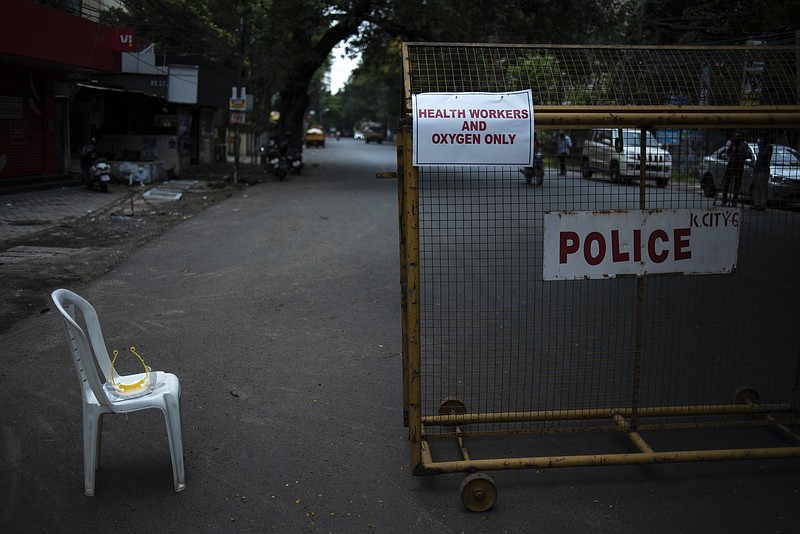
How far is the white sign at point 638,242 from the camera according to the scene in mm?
4016

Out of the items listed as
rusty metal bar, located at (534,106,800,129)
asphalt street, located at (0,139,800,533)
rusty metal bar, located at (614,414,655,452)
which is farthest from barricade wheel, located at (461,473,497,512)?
rusty metal bar, located at (534,106,800,129)

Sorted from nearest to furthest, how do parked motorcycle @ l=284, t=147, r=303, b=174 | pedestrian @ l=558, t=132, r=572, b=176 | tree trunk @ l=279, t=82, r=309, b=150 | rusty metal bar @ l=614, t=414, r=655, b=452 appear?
rusty metal bar @ l=614, t=414, r=655, b=452, pedestrian @ l=558, t=132, r=572, b=176, parked motorcycle @ l=284, t=147, r=303, b=174, tree trunk @ l=279, t=82, r=309, b=150

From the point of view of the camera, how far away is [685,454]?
13.3 ft

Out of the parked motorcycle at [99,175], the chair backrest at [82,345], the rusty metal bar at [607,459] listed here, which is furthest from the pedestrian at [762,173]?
the parked motorcycle at [99,175]

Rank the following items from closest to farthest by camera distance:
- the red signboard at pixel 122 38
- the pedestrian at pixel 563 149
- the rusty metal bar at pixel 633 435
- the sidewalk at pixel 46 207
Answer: the rusty metal bar at pixel 633 435
the pedestrian at pixel 563 149
the sidewalk at pixel 46 207
the red signboard at pixel 122 38

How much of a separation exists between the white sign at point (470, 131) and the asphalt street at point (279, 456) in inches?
71.0

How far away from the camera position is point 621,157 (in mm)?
4734

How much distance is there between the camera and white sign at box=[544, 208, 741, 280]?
4.02 m

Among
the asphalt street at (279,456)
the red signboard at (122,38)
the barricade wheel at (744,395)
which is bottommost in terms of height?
the asphalt street at (279,456)

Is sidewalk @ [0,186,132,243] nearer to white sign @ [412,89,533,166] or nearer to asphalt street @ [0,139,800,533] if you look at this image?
A: asphalt street @ [0,139,800,533]

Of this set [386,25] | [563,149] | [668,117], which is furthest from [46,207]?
[668,117]

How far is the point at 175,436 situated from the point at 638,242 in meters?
2.72

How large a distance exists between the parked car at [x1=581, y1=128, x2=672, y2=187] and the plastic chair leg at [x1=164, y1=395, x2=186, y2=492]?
277 cm

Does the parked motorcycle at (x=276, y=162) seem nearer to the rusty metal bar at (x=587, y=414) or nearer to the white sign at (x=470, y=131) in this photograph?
the rusty metal bar at (x=587, y=414)
